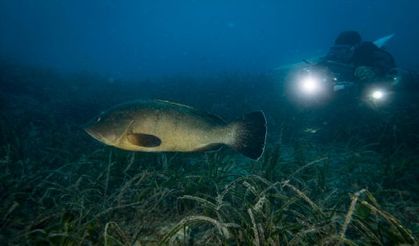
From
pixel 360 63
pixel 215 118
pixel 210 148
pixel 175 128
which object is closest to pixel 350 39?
pixel 360 63

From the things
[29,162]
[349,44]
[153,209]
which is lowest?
[29,162]

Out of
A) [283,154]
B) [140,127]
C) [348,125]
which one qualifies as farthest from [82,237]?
[348,125]

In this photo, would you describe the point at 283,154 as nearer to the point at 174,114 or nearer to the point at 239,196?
the point at 239,196

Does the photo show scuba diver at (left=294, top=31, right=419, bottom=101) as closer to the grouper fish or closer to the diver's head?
the diver's head

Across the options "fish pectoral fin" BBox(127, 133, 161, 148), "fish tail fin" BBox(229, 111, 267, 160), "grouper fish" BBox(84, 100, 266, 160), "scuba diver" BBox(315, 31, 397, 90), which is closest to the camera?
"fish pectoral fin" BBox(127, 133, 161, 148)

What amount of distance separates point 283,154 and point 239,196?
361 cm

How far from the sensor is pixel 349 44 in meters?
9.22

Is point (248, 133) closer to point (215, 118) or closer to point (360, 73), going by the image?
point (215, 118)

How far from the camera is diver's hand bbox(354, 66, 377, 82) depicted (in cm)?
761

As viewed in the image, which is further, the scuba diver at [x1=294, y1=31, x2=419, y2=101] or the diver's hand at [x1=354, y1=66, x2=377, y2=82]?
the scuba diver at [x1=294, y1=31, x2=419, y2=101]

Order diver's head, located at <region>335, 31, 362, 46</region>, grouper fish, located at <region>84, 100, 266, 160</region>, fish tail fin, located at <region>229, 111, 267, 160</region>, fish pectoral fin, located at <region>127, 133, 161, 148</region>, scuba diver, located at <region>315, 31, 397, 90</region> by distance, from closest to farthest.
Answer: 1. fish pectoral fin, located at <region>127, 133, 161, 148</region>
2. grouper fish, located at <region>84, 100, 266, 160</region>
3. fish tail fin, located at <region>229, 111, 267, 160</region>
4. scuba diver, located at <region>315, 31, 397, 90</region>
5. diver's head, located at <region>335, 31, 362, 46</region>

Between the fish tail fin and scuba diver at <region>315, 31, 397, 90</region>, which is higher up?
scuba diver at <region>315, 31, 397, 90</region>

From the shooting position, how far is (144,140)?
123 inches

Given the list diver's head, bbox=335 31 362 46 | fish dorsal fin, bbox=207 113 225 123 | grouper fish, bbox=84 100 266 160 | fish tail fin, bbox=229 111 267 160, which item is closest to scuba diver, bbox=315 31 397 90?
diver's head, bbox=335 31 362 46
